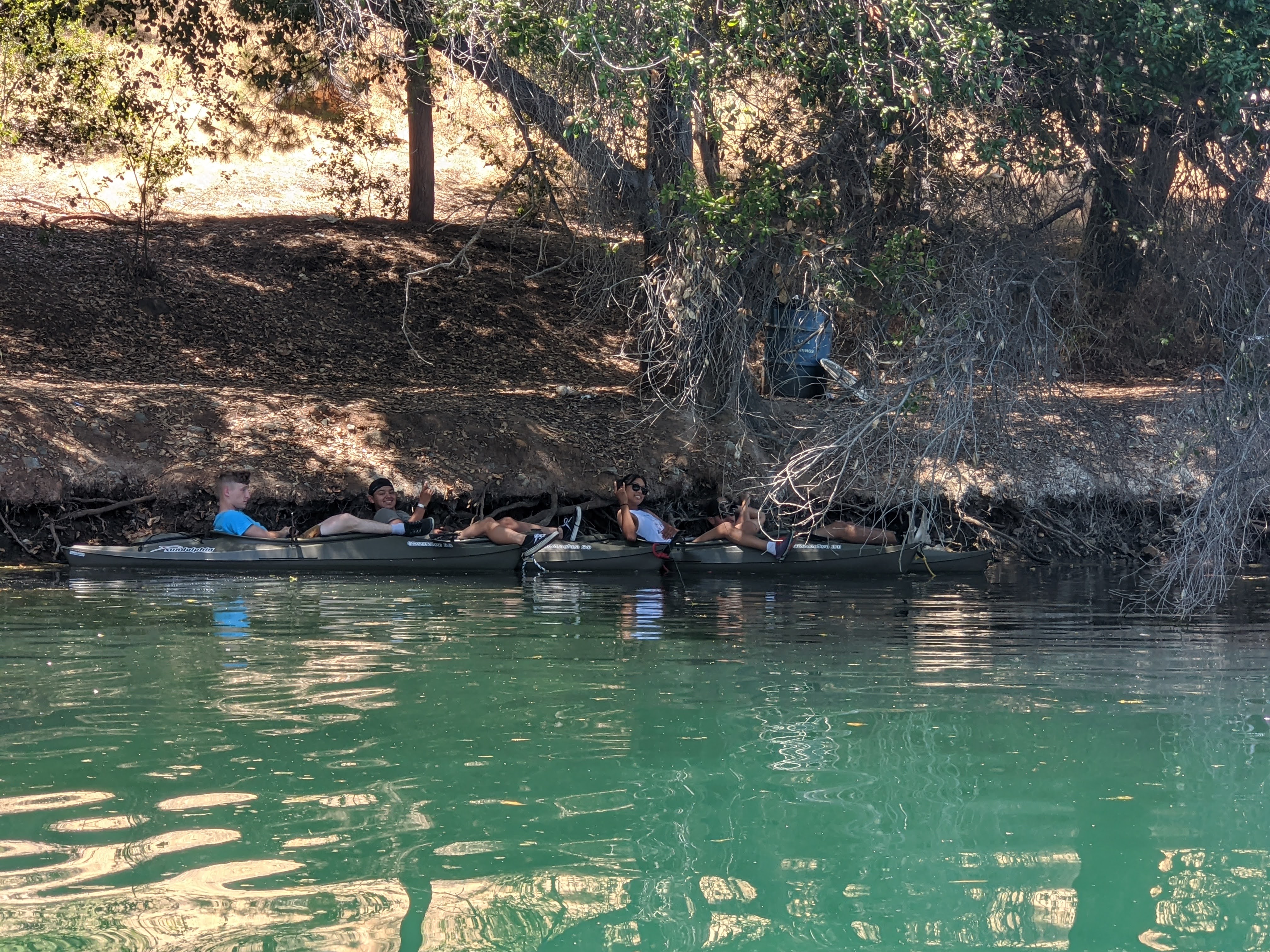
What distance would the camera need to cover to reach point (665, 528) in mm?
13617

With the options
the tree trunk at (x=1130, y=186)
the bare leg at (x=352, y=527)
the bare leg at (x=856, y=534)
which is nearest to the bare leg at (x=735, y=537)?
the bare leg at (x=856, y=534)

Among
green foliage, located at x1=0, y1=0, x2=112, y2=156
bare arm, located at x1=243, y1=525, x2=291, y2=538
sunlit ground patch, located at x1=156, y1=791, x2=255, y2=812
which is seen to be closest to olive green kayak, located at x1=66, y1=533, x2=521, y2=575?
bare arm, located at x1=243, y1=525, x2=291, y2=538

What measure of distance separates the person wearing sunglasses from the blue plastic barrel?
5.30ft

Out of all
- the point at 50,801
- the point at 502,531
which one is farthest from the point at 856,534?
the point at 50,801

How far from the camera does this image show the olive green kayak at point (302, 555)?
40.1 feet

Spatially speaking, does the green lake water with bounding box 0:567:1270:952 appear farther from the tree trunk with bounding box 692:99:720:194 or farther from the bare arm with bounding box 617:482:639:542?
the tree trunk with bounding box 692:99:720:194

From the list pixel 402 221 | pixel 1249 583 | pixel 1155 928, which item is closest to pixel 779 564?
pixel 1249 583

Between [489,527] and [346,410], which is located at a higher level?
[346,410]

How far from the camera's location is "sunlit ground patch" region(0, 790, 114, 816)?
15.5 feet

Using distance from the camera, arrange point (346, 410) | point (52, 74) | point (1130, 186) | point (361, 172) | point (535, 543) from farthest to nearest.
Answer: point (361, 172) < point (52, 74) < point (346, 410) < point (535, 543) < point (1130, 186)

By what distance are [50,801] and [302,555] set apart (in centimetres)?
785

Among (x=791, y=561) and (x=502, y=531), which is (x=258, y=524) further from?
(x=791, y=561)

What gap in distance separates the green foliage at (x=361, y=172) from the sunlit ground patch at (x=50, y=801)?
1295 centimetres

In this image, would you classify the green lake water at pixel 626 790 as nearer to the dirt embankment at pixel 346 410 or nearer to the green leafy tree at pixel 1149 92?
the green leafy tree at pixel 1149 92
